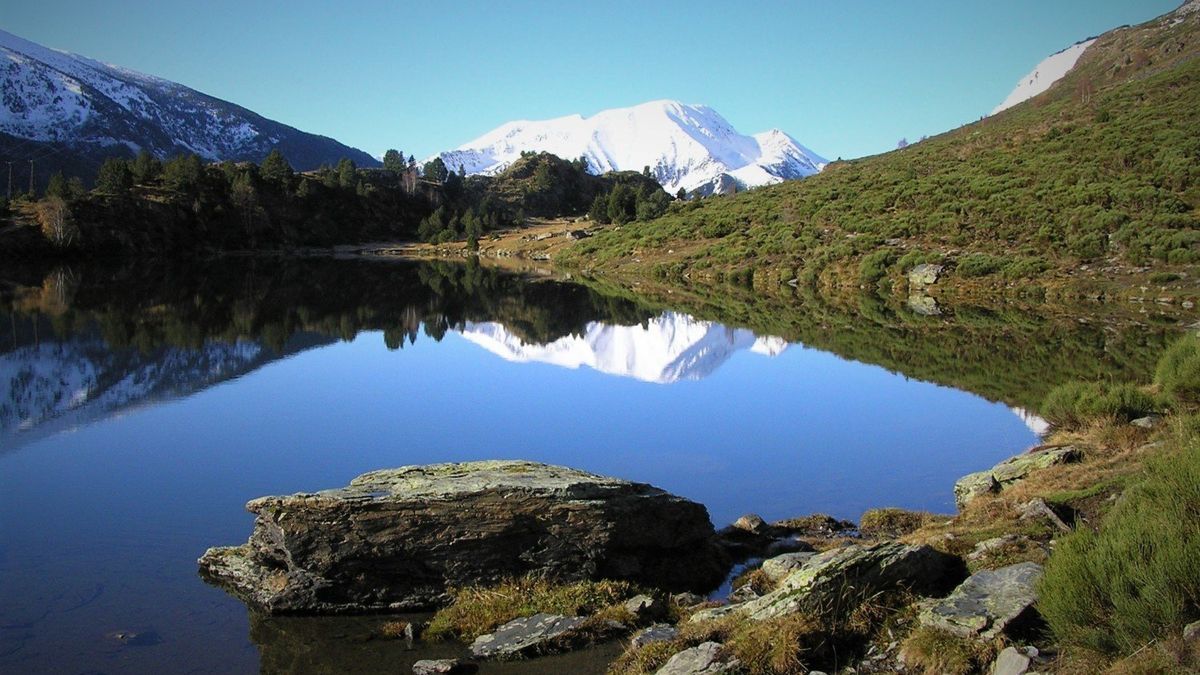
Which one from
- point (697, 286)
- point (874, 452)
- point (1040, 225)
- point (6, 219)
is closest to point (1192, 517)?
point (874, 452)

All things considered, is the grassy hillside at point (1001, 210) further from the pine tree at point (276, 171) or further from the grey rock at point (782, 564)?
the pine tree at point (276, 171)

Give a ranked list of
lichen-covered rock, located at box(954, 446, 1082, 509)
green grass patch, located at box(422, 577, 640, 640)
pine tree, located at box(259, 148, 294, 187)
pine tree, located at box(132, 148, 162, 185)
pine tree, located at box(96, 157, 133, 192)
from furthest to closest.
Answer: pine tree, located at box(259, 148, 294, 187)
pine tree, located at box(132, 148, 162, 185)
pine tree, located at box(96, 157, 133, 192)
lichen-covered rock, located at box(954, 446, 1082, 509)
green grass patch, located at box(422, 577, 640, 640)

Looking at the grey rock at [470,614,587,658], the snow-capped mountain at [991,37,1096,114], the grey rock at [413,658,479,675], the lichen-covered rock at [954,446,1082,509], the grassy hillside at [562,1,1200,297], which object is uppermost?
the snow-capped mountain at [991,37,1096,114]

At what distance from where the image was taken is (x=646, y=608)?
10.2m

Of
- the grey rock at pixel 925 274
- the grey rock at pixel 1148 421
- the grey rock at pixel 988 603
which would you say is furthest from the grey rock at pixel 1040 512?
the grey rock at pixel 925 274

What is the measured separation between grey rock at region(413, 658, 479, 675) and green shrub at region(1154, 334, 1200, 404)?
1455 cm

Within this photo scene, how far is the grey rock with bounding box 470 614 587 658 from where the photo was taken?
9.42 meters

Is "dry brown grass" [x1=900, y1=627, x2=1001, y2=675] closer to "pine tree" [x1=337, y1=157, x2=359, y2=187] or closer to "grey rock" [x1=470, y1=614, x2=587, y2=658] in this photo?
"grey rock" [x1=470, y1=614, x2=587, y2=658]

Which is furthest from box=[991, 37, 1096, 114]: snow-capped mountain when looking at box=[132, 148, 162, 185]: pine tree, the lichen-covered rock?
the lichen-covered rock

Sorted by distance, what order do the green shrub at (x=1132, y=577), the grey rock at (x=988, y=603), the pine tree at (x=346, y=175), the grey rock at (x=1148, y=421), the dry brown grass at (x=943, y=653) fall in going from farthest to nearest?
1. the pine tree at (x=346, y=175)
2. the grey rock at (x=1148, y=421)
3. the grey rock at (x=988, y=603)
4. the dry brown grass at (x=943, y=653)
5. the green shrub at (x=1132, y=577)

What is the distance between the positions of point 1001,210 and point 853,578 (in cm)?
5113

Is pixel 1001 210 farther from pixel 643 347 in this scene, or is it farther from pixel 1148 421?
pixel 1148 421

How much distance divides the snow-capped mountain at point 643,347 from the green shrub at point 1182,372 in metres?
12.9

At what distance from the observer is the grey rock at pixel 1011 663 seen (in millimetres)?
6617
